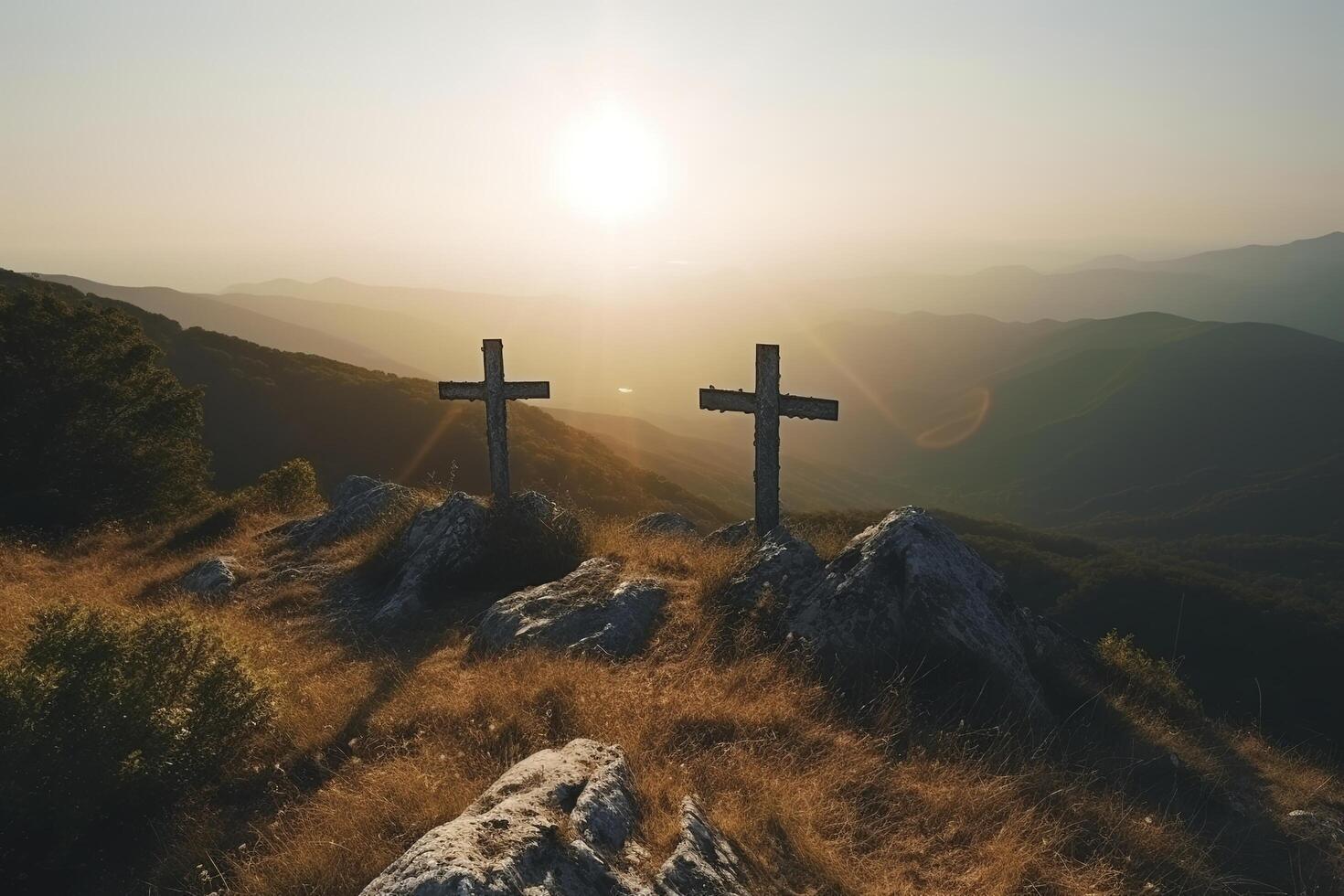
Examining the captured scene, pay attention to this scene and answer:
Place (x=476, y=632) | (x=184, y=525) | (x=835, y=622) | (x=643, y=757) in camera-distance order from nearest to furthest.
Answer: (x=643, y=757) → (x=835, y=622) → (x=476, y=632) → (x=184, y=525)

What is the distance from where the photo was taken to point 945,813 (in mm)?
5105

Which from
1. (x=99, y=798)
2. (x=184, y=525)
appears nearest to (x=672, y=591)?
(x=99, y=798)

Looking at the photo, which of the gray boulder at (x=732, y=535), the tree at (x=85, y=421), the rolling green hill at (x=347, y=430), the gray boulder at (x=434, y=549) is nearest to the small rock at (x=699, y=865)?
the gray boulder at (x=434, y=549)

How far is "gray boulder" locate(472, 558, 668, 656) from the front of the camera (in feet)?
26.0

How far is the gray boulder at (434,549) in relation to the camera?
33.4 feet

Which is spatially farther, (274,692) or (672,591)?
(672,591)

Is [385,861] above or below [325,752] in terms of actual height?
above

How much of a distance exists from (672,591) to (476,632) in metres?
2.58

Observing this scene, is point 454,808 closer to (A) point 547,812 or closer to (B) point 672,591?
(A) point 547,812

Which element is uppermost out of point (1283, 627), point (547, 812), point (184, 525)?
point (547, 812)

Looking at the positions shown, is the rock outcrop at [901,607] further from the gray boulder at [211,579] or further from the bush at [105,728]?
the gray boulder at [211,579]

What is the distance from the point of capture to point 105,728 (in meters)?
4.88

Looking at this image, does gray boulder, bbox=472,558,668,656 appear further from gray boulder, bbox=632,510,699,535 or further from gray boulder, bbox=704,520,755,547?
gray boulder, bbox=632,510,699,535

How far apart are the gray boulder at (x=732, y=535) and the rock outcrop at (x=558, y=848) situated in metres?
7.27
